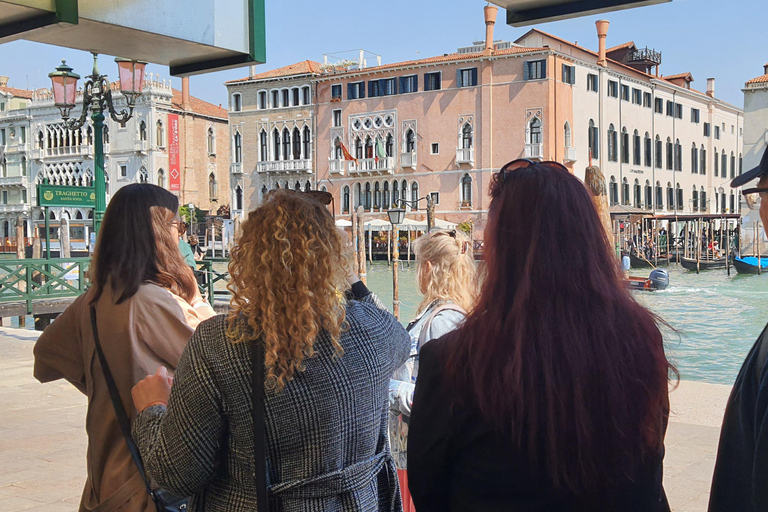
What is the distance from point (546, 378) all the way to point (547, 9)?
2.23 metres

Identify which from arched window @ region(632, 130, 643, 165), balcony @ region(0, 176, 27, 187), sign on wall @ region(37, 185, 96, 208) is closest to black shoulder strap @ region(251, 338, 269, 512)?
sign on wall @ region(37, 185, 96, 208)

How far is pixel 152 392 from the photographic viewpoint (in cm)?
168

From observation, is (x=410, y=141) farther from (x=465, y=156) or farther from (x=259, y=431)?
(x=259, y=431)

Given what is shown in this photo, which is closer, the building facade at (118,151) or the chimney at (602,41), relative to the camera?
the chimney at (602,41)

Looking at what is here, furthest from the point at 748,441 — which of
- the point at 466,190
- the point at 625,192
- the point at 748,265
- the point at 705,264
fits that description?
the point at 625,192

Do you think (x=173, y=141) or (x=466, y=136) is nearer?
(x=466, y=136)

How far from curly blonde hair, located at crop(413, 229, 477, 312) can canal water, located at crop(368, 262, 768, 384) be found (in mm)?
6512

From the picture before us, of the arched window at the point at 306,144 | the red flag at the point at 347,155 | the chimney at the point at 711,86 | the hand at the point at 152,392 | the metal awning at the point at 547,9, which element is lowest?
the hand at the point at 152,392

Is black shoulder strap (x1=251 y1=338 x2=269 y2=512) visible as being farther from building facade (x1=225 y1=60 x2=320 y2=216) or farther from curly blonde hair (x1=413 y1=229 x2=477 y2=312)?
building facade (x1=225 y1=60 x2=320 y2=216)

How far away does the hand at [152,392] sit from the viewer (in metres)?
1.67

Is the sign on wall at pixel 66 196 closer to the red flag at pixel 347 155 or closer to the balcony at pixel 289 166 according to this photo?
the red flag at pixel 347 155

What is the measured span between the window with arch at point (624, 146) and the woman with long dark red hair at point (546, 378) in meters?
39.7

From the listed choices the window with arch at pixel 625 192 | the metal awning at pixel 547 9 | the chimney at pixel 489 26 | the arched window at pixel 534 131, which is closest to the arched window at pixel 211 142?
the chimney at pixel 489 26

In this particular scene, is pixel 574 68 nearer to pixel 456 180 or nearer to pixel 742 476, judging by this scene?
pixel 456 180
